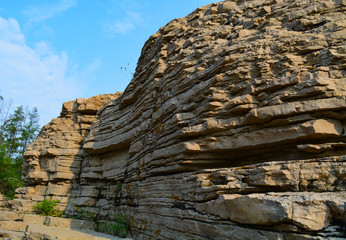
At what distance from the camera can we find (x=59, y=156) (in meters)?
14.0

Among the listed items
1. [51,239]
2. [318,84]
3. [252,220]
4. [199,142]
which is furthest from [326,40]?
[51,239]

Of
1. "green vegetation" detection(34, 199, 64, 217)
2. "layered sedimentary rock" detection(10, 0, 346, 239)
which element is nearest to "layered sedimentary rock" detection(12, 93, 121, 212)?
"green vegetation" detection(34, 199, 64, 217)

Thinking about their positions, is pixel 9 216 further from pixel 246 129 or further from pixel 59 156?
pixel 246 129

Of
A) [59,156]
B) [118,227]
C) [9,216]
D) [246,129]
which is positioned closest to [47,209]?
[9,216]

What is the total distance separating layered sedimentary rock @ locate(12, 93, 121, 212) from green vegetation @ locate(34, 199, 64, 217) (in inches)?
12.4

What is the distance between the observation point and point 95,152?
12.9 m

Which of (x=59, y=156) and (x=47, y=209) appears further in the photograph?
(x=59, y=156)

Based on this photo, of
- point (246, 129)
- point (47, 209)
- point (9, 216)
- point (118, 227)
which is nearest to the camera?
point (246, 129)

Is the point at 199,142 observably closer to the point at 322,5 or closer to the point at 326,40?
the point at 326,40

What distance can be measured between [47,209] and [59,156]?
2.74 m

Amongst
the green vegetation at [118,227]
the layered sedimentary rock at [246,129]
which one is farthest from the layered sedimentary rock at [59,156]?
the layered sedimentary rock at [246,129]

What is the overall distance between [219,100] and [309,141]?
1997mm

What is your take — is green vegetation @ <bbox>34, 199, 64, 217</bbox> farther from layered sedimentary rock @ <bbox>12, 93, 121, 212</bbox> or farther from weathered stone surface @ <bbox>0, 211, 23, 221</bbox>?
weathered stone surface @ <bbox>0, 211, 23, 221</bbox>

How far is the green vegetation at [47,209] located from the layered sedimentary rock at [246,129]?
5.13 m
